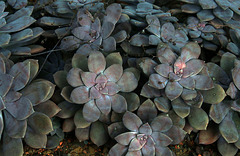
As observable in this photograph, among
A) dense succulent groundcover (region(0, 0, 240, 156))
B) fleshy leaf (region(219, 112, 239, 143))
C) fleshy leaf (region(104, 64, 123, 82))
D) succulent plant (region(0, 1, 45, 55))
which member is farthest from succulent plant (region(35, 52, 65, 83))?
fleshy leaf (region(219, 112, 239, 143))

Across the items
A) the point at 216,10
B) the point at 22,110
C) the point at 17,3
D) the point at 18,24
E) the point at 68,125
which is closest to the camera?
the point at 22,110

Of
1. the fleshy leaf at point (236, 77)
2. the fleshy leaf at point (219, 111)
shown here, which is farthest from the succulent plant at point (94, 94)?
the fleshy leaf at point (236, 77)

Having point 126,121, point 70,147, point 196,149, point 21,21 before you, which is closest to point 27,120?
point 70,147

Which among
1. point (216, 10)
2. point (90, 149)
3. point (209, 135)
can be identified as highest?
point (216, 10)

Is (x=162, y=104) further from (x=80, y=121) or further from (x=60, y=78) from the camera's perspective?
(x=60, y=78)

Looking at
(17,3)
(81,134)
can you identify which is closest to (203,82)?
(81,134)

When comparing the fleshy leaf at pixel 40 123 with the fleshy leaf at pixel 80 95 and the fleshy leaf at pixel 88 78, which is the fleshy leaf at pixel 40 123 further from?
the fleshy leaf at pixel 88 78

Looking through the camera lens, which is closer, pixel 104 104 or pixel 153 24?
pixel 104 104

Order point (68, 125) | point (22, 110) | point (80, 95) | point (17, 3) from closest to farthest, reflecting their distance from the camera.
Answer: point (22, 110) < point (80, 95) < point (68, 125) < point (17, 3)
